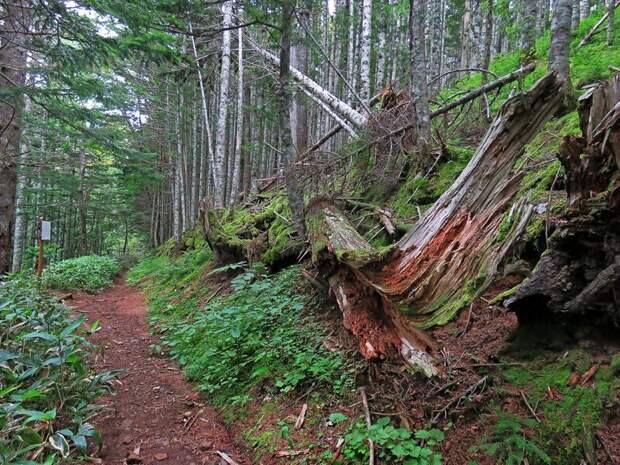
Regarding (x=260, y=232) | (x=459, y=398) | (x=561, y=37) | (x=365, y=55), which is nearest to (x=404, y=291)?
(x=459, y=398)

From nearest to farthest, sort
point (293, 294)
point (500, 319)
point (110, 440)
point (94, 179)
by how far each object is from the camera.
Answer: point (500, 319)
point (110, 440)
point (293, 294)
point (94, 179)

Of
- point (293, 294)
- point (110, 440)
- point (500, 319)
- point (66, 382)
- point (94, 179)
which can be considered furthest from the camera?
point (94, 179)

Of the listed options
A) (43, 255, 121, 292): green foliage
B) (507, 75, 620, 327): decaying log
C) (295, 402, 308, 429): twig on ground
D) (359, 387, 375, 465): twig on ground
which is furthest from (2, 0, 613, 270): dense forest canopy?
(359, 387, 375, 465): twig on ground

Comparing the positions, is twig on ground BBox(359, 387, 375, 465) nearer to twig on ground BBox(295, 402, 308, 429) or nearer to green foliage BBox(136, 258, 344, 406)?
green foliage BBox(136, 258, 344, 406)

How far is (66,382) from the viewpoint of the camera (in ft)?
12.2

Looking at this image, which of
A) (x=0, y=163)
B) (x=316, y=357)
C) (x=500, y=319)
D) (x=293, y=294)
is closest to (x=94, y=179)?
(x=0, y=163)

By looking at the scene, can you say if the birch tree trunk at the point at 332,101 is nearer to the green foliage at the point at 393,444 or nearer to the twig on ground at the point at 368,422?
the twig on ground at the point at 368,422

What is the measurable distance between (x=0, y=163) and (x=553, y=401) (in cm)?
848

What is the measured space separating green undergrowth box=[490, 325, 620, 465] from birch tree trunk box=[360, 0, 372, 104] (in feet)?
23.6

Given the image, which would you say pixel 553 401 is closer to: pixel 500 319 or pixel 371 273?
pixel 500 319

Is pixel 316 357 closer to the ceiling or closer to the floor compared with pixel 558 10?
closer to the floor

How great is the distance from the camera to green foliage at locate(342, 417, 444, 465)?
96.5 inches

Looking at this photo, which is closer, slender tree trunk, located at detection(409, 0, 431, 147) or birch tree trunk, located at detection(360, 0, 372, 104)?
slender tree trunk, located at detection(409, 0, 431, 147)

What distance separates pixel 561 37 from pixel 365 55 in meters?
4.72
